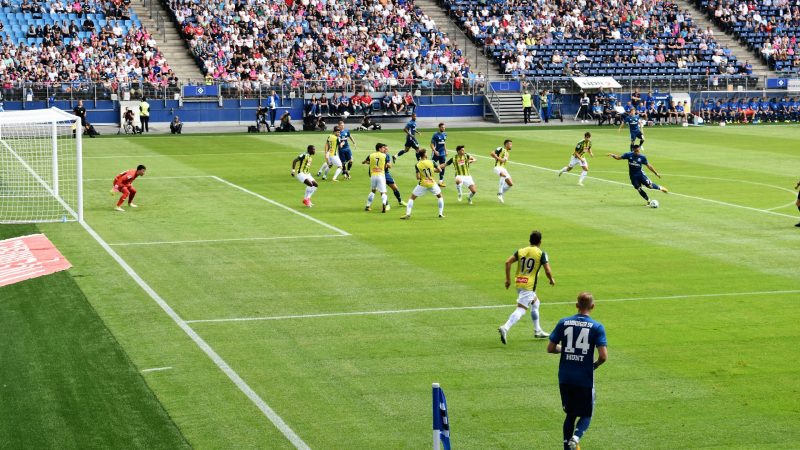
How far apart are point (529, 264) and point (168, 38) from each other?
59.7m

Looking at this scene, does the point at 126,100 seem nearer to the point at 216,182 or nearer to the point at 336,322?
the point at 216,182

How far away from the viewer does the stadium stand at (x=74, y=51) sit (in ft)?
220

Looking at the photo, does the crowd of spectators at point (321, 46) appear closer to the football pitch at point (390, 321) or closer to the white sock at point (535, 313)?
the football pitch at point (390, 321)

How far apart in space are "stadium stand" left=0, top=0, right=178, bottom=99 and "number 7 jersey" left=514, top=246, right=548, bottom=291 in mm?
52461

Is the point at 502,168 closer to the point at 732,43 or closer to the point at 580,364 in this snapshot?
the point at 580,364

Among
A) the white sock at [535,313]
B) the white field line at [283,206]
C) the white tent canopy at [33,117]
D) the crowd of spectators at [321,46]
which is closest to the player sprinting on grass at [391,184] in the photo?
the white field line at [283,206]

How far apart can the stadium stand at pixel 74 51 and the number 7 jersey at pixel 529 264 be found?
52461 mm

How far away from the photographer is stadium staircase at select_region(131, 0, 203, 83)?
2859 inches

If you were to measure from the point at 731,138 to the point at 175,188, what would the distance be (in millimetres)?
34548

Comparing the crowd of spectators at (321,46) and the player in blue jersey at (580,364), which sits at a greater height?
the crowd of spectators at (321,46)

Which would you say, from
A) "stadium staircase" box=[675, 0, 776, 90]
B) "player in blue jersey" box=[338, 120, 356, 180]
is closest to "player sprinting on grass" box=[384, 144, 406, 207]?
"player in blue jersey" box=[338, 120, 356, 180]

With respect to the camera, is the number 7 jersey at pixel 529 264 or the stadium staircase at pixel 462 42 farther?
the stadium staircase at pixel 462 42

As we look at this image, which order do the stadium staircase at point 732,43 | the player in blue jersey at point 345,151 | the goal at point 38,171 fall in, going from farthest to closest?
the stadium staircase at point 732,43, the player in blue jersey at point 345,151, the goal at point 38,171

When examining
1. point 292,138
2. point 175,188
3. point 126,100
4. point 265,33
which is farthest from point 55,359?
point 265,33
